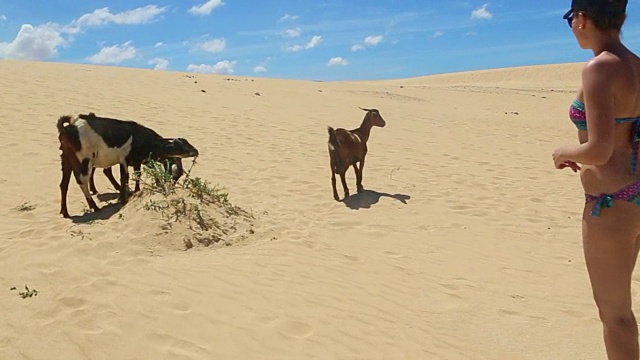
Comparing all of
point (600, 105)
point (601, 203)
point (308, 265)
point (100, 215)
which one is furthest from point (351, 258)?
point (600, 105)

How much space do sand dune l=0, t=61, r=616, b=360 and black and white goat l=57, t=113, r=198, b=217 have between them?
55cm

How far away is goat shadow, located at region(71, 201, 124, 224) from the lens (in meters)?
7.05

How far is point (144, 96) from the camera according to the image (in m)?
19.6

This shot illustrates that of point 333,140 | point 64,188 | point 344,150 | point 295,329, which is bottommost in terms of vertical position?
point 295,329

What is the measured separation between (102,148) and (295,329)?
455cm

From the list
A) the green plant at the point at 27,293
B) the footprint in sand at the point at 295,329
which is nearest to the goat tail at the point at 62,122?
the green plant at the point at 27,293

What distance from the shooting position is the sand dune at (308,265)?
3971 mm

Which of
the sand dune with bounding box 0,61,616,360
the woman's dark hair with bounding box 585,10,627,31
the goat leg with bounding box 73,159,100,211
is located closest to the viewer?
the woman's dark hair with bounding box 585,10,627,31

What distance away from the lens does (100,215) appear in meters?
7.28

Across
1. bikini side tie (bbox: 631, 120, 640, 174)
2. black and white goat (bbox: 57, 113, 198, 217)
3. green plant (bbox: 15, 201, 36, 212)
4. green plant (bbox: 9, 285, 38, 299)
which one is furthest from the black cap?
green plant (bbox: 15, 201, 36, 212)

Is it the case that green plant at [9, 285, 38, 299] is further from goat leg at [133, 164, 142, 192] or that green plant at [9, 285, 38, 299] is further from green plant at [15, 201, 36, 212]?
green plant at [15, 201, 36, 212]

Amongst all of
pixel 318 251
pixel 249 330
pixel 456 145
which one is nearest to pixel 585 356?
pixel 249 330

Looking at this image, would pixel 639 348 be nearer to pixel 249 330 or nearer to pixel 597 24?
pixel 597 24

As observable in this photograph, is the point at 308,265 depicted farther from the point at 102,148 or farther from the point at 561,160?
the point at 102,148
